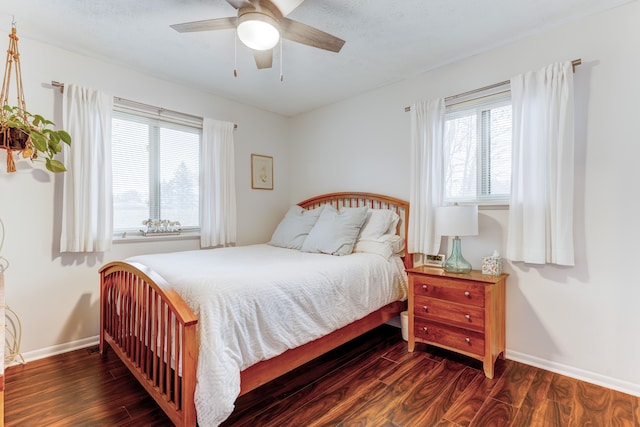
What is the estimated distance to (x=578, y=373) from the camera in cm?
213

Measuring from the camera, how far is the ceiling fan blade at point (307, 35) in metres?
Answer: 1.82

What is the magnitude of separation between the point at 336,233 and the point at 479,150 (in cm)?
143

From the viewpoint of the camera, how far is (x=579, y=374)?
83.6 inches

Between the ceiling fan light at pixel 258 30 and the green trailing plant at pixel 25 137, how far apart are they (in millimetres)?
1567

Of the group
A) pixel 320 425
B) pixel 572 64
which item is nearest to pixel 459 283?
pixel 320 425

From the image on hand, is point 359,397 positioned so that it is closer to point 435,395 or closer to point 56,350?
point 435,395

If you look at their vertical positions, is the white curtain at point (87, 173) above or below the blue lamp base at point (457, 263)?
above

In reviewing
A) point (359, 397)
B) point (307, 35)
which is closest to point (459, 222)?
point (359, 397)

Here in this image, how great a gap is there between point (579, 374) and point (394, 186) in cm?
203

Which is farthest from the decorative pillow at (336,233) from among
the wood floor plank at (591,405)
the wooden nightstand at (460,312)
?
the wood floor plank at (591,405)

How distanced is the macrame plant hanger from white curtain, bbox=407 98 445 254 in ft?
9.76

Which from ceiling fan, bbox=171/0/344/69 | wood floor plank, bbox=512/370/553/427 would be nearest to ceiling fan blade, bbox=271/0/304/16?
ceiling fan, bbox=171/0/344/69

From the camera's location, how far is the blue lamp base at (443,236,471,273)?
7.92 feet

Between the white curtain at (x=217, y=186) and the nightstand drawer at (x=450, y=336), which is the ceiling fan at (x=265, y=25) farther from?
the nightstand drawer at (x=450, y=336)
